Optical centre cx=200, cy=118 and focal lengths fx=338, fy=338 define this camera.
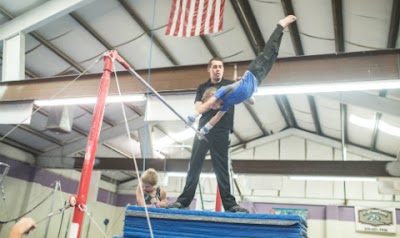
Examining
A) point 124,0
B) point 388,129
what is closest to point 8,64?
point 124,0

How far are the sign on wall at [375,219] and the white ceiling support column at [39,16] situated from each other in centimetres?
1418

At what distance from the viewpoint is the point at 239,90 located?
3.79 meters

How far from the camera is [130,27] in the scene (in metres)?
8.66

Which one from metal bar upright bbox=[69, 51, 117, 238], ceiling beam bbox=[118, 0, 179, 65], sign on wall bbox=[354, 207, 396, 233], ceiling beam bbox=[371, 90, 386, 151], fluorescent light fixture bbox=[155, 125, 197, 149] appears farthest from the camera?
fluorescent light fixture bbox=[155, 125, 197, 149]

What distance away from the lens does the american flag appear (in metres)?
6.55

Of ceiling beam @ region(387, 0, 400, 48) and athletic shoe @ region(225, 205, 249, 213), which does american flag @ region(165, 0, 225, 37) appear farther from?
athletic shoe @ region(225, 205, 249, 213)

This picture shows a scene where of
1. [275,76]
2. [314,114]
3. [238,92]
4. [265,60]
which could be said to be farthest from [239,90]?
[314,114]

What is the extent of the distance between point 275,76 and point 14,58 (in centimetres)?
541

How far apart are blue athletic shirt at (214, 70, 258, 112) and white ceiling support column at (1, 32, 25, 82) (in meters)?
5.28

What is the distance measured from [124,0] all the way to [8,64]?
2912 millimetres

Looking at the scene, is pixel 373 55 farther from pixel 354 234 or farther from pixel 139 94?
pixel 354 234

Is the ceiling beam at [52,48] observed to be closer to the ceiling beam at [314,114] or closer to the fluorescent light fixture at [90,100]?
the fluorescent light fixture at [90,100]

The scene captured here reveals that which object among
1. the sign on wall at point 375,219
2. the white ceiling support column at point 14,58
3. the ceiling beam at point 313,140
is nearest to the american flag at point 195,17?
the white ceiling support column at point 14,58

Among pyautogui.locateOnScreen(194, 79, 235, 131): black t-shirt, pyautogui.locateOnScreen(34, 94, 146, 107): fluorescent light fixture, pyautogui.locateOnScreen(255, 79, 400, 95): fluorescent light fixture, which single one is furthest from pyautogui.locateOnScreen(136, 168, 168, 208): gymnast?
pyautogui.locateOnScreen(255, 79, 400, 95): fluorescent light fixture
